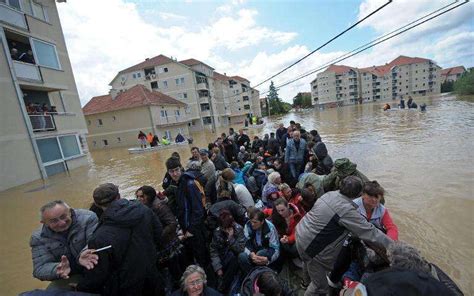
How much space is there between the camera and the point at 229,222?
10.5 feet

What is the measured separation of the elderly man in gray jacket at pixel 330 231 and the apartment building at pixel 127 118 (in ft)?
91.9

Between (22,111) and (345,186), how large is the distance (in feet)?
52.9

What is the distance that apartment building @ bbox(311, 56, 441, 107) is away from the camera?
8200 cm

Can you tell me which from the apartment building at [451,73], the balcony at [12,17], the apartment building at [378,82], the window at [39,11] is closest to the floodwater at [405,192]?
the balcony at [12,17]

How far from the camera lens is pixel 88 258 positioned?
1.99 m

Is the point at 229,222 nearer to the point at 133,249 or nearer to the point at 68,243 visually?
the point at 133,249

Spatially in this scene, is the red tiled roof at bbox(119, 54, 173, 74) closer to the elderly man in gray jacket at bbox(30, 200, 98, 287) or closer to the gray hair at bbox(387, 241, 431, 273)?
the elderly man in gray jacket at bbox(30, 200, 98, 287)

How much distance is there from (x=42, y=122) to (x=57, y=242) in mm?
14826

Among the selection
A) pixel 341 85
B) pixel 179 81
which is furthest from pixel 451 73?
pixel 179 81

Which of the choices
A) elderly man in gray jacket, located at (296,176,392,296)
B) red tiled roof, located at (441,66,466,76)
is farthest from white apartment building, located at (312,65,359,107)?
elderly man in gray jacket, located at (296,176,392,296)

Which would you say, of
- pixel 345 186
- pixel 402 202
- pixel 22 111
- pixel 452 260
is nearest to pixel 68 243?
pixel 345 186

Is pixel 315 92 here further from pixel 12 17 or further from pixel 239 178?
pixel 239 178

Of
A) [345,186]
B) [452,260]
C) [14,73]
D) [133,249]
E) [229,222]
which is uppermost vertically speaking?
[14,73]

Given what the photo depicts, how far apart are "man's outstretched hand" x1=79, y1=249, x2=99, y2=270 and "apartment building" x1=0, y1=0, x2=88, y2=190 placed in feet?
43.8
